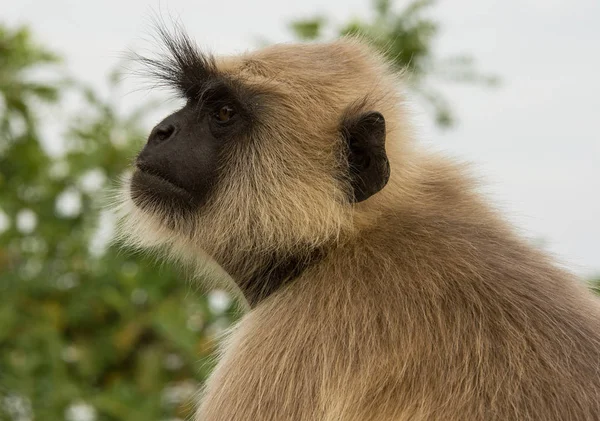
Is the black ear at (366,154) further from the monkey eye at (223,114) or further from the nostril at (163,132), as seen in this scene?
the nostril at (163,132)

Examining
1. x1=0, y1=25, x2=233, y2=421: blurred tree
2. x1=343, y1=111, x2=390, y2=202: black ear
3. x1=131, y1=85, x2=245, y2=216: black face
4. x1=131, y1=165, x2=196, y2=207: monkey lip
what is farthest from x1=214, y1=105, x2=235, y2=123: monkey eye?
x1=0, y1=25, x2=233, y2=421: blurred tree

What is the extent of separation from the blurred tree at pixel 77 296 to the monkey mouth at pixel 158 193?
2.08 metres

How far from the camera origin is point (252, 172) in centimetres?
413

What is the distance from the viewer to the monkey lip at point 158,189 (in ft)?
13.4

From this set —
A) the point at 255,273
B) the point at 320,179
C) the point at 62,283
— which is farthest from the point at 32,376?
the point at 320,179

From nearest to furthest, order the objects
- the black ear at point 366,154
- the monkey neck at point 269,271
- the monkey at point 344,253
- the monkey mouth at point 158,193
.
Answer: the monkey at point 344,253
the black ear at point 366,154
the monkey neck at point 269,271
the monkey mouth at point 158,193

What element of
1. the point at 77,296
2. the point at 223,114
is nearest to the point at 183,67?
the point at 223,114

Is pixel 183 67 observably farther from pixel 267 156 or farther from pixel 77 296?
pixel 77 296

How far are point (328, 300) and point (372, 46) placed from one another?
1.75 metres

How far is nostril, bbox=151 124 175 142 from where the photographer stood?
13.2 ft

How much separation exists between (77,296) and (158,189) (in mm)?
3191

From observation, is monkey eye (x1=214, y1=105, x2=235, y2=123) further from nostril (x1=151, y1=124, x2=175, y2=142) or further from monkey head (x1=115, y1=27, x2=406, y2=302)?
nostril (x1=151, y1=124, x2=175, y2=142)

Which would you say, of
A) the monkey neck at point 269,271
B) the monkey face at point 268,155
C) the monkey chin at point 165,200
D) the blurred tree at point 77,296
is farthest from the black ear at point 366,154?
the blurred tree at point 77,296

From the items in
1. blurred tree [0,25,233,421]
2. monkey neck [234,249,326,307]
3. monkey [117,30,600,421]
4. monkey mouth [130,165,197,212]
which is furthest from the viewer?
blurred tree [0,25,233,421]
